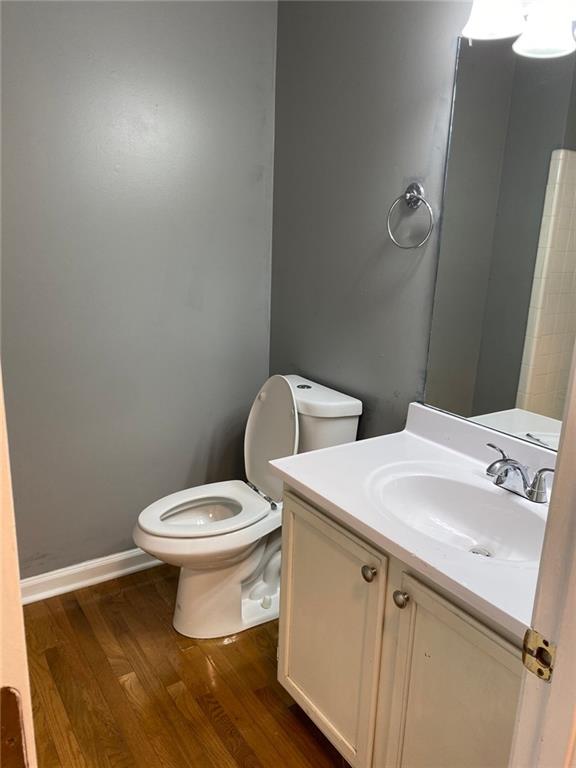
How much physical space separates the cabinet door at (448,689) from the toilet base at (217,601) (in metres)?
0.86

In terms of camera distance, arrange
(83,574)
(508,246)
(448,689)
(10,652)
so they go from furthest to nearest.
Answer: (83,574) → (508,246) → (448,689) → (10,652)

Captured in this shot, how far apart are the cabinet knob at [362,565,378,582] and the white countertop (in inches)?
2.8

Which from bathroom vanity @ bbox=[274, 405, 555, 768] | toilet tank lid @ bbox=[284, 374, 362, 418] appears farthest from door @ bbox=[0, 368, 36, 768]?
toilet tank lid @ bbox=[284, 374, 362, 418]

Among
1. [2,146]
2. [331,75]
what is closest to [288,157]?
[331,75]

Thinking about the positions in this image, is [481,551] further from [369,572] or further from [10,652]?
[10,652]

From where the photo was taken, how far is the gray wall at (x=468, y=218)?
4.96 feet

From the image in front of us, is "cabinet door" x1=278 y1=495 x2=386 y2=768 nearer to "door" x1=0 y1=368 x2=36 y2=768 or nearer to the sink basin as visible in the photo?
the sink basin

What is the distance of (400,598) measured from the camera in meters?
1.20

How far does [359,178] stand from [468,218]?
48cm

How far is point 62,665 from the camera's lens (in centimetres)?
190

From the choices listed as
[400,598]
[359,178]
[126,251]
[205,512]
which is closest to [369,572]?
[400,598]

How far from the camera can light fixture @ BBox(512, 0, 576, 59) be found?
52.1 inches

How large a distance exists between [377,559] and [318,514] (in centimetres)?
21

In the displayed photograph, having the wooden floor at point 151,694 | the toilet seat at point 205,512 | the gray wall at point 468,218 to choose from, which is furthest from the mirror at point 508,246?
the wooden floor at point 151,694
